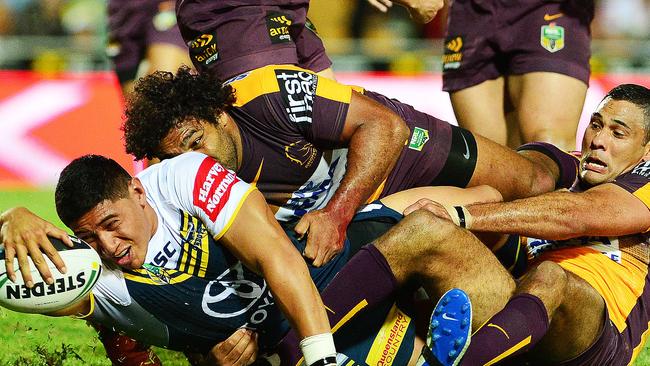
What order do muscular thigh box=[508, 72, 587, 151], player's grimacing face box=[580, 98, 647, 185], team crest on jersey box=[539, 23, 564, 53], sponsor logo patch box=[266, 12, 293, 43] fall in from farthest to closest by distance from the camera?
team crest on jersey box=[539, 23, 564, 53]
muscular thigh box=[508, 72, 587, 151]
sponsor logo patch box=[266, 12, 293, 43]
player's grimacing face box=[580, 98, 647, 185]

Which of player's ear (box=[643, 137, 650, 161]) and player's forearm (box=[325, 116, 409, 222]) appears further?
player's ear (box=[643, 137, 650, 161])

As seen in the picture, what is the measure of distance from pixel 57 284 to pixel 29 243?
7.2 inches

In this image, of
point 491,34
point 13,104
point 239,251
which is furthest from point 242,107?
point 13,104

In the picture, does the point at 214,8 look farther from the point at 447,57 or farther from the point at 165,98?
the point at 447,57

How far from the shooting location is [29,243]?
13.2 feet

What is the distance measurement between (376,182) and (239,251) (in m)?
1.13

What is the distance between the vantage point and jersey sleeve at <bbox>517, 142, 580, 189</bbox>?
5977 mm

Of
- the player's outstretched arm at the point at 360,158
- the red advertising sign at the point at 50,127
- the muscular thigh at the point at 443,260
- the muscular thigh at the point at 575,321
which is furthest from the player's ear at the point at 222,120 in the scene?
the red advertising sign at the point at 50,127

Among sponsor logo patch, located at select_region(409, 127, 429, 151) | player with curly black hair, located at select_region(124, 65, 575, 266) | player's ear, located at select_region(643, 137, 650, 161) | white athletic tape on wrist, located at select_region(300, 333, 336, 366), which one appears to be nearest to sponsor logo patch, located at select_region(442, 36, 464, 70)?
sponsor logo patch, located at select_region(409, 127, 429, 151)

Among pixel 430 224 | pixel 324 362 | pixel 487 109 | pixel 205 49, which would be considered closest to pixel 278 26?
pixel 205 49

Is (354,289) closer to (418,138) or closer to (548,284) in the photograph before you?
(548,284)

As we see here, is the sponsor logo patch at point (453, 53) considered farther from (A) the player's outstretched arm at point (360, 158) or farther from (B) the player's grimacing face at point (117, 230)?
(B) the player's grimacing face at point (117, 230)

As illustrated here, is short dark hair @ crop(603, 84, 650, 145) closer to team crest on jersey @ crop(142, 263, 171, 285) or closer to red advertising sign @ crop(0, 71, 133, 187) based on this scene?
team crest on jersey @ crop(142, 263, 171, 285)

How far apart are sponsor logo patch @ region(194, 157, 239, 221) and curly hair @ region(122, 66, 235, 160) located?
82 centimetres
